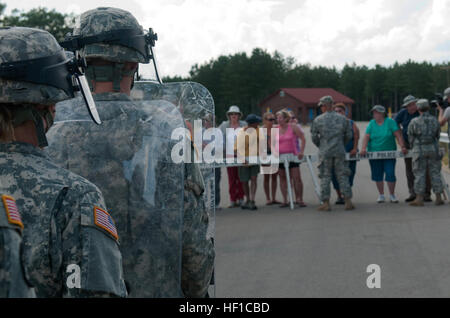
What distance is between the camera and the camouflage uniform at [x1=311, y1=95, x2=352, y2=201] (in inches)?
458

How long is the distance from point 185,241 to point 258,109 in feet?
442

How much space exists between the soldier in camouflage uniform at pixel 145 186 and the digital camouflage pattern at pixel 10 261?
109 centimetres

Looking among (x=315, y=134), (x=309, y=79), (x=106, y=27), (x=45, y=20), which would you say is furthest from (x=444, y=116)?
(x=309, y=79)

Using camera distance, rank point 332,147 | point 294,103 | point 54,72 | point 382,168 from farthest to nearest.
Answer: point 294,103, point 382,168, point 332,147, point 54,72

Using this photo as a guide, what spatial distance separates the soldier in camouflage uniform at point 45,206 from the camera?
1.92m

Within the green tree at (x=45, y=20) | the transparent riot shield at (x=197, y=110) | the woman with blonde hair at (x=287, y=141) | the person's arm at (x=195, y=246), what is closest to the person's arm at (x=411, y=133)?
the woman with blonde hair at (x=287, y=141)

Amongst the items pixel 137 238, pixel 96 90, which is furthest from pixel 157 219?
pixel 96 90

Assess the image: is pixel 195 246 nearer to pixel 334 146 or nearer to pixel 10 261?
pixel 10 261

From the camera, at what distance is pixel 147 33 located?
10.3 ft

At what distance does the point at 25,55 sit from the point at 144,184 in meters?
0.76

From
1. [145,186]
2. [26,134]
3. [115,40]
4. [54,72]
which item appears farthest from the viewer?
[115,40]

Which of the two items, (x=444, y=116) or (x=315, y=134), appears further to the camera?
(x=315, y=134)

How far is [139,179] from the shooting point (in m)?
2.61

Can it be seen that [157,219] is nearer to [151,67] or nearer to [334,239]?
[151,67]
